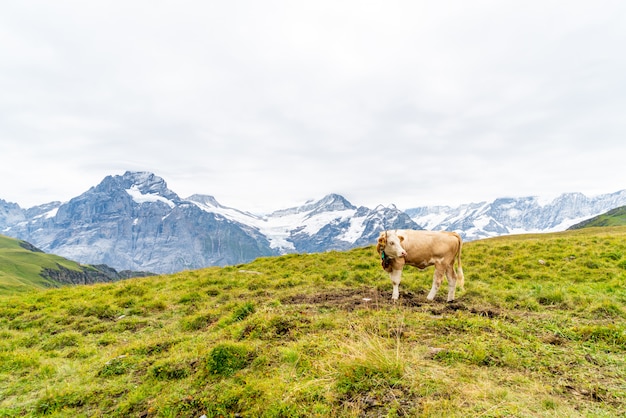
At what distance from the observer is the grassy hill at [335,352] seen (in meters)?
5.56

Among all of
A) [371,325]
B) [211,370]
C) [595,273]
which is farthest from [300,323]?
[595,273]

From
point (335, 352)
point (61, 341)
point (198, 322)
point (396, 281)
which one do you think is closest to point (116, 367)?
point (198, 322)

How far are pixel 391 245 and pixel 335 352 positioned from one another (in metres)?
6.39

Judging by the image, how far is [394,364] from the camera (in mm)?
6008

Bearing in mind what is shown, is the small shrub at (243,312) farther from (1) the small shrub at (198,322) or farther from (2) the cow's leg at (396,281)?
(2) the cow's leg at (396,281)

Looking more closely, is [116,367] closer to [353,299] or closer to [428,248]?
[353,299]

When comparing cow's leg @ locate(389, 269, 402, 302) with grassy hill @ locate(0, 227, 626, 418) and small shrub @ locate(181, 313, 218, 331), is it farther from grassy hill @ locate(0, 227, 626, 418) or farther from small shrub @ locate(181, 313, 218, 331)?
small shrub @ locate(181, 313, 218, 331)

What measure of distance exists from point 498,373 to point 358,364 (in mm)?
2641

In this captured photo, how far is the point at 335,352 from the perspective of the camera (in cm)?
677

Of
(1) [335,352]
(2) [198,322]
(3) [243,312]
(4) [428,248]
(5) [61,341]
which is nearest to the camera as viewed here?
(1) [335,352]

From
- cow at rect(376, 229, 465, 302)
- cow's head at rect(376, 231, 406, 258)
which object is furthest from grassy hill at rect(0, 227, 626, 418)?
cow's head at rect(376, 231, 406, 258)

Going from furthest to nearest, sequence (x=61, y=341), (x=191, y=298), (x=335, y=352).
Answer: (x=191, y=298) < (x=61, y=341) < (x=335, y=352)

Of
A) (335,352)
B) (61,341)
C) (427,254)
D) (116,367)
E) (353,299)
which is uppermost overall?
(427,254)

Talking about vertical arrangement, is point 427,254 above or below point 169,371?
above
